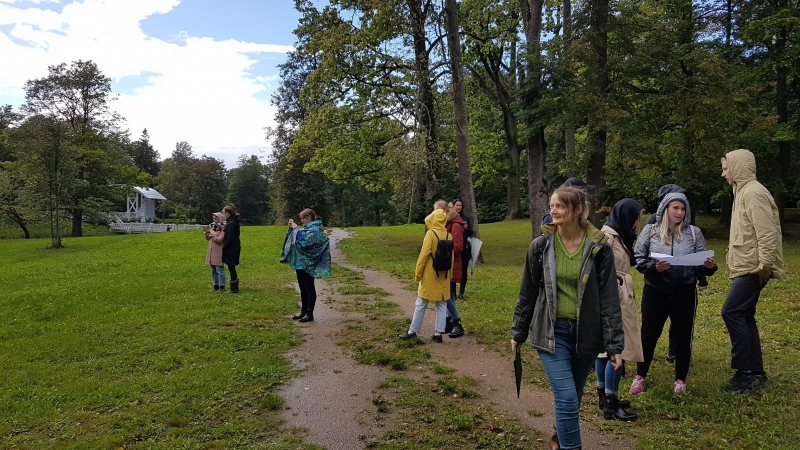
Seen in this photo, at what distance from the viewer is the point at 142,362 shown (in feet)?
21.6

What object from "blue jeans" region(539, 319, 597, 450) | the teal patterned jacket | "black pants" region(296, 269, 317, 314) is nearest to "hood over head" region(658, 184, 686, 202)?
"blue jeans" region(539, 319, 597, 450)

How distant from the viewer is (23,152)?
24.2 m

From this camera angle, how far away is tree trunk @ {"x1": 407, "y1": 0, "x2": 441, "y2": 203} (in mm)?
17500

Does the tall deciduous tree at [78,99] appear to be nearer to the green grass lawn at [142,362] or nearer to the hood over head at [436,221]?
the green grass lawn at [142,362]

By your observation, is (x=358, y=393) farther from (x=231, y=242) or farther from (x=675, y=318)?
(x=231, y=242)

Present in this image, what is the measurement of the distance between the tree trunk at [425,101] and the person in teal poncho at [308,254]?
9477 millimetres

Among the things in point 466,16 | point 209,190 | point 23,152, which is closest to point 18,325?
point 466,16

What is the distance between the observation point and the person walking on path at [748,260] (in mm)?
4664

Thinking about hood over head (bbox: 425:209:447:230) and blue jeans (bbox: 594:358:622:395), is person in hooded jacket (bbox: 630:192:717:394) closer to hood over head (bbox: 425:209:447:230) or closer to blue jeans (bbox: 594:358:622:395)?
blue jeans (bbox: 594:358:622:395)

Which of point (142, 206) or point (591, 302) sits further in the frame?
point (142, 206)

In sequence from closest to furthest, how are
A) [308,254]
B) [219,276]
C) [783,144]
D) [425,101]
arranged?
1. [308,254]
2. [219,276]
3. [425,101]
4. [783,144]

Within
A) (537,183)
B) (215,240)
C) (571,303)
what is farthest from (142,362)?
(537,183)

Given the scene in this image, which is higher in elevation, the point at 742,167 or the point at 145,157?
the point at 145,157

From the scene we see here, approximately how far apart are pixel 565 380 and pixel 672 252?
7.36 feet
